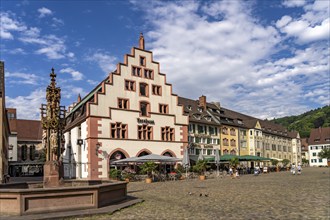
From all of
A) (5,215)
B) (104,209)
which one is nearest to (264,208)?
(104,209)

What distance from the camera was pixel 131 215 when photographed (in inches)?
504

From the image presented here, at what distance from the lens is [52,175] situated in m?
17.7

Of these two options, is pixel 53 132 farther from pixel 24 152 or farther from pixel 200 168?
pixel 24 152

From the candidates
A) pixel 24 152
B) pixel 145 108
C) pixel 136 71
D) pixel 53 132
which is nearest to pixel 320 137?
pixel 24 152

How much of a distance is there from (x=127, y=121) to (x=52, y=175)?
27089 mm

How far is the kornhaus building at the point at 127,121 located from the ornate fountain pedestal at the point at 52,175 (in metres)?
23.0

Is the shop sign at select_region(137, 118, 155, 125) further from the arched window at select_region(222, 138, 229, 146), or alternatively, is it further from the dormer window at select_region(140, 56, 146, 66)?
the arched window at select_region(222, 138, 229, 146)

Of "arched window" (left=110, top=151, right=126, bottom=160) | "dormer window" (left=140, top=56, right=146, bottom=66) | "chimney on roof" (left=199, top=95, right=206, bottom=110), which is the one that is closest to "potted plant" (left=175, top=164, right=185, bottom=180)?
"arched window" (left=110, top=151, right=126, bottom=160)

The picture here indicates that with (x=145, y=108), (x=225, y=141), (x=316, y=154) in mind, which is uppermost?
(x=145, y=108)

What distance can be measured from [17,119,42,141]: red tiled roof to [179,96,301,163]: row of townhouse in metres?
38.1

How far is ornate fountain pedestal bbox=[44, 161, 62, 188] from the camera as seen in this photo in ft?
57.8

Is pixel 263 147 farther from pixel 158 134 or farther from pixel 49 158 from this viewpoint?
pixel 49 158

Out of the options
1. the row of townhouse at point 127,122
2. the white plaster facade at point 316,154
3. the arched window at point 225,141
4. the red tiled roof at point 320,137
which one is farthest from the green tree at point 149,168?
the red tiled roof at point 320,137

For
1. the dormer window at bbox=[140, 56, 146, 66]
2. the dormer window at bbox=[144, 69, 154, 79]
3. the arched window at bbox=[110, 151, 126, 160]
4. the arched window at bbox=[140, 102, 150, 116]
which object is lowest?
the arched window at bbox=[110, 151, 126, 160]
